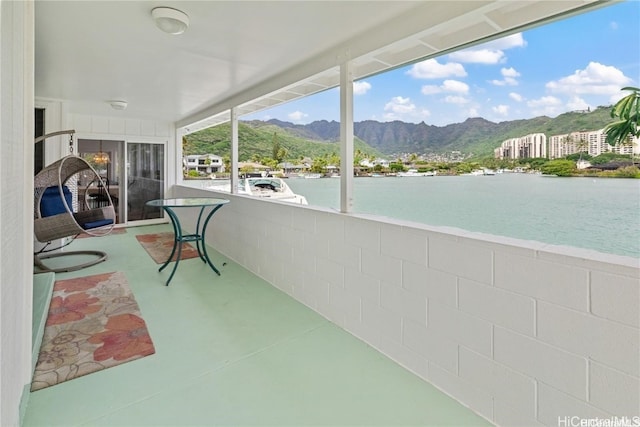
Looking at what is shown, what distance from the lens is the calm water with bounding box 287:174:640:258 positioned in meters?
1.52

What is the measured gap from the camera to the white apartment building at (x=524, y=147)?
180cm

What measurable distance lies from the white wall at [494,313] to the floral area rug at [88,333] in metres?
1.55

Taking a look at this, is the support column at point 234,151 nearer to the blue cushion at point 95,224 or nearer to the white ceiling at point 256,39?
the white ceiling at point 256,39

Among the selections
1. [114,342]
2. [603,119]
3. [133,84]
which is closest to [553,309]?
[603,119]

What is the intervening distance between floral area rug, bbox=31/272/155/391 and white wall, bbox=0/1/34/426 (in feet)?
0.87

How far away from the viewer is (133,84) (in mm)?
4090

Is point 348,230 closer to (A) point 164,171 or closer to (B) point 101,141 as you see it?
(A) point 164,171

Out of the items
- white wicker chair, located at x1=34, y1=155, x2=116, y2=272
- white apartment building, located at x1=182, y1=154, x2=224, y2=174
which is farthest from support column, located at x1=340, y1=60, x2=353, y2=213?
white apartment building, located at x1=182, y1=154, x2=224, y2=174

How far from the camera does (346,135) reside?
2.69 metres

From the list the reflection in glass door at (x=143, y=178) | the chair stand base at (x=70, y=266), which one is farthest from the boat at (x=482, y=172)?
the reflection in glass door at (x=143, y=178)

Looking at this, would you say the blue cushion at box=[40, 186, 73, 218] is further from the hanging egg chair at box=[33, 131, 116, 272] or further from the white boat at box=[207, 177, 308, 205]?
the white boat at box=[207, 177, 308, 205]

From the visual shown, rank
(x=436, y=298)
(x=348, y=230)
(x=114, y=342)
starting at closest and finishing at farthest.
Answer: (x=436, y=298) < (x=114, y=342) < (x=348, y=230)

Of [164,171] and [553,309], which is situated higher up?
[164,171]

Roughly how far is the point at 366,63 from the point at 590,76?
5.27ft
